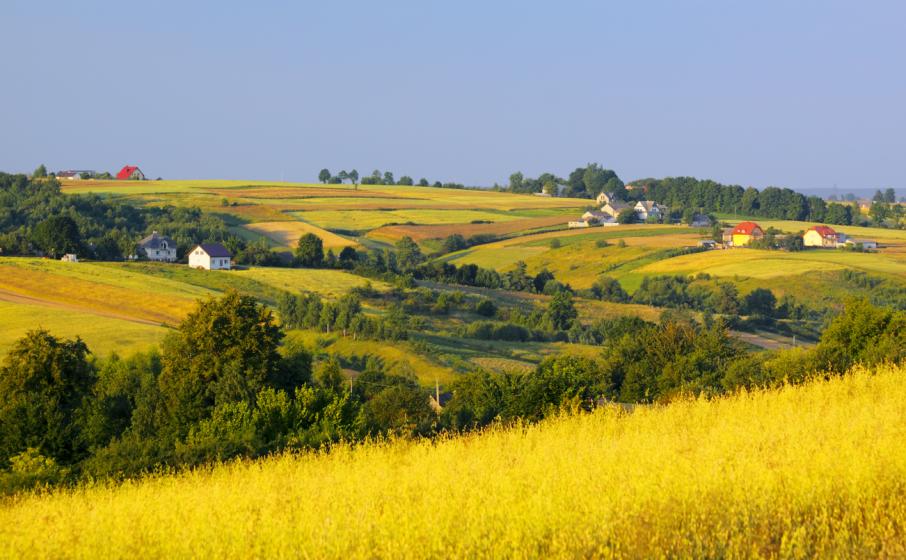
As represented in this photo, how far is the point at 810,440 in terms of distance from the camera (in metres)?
10.9

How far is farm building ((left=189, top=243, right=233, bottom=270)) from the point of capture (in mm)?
95500

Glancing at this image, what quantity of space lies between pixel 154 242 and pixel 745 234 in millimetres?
76432

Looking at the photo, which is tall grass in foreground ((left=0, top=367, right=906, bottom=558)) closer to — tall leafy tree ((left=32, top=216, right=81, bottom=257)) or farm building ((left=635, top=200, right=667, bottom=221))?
tall leafy tree ((left=32, top=216, right=81, bottom=257))

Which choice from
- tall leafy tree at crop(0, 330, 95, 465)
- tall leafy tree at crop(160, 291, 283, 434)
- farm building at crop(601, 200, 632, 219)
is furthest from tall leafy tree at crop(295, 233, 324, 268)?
farm building at crop(601, 200, 632, 219)

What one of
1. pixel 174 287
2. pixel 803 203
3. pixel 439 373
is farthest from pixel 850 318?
pixel 803 203

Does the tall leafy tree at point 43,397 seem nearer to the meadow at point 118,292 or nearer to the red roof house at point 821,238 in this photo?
the meadow at point 118,292

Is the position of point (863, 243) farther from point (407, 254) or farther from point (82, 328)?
point (82, 328)

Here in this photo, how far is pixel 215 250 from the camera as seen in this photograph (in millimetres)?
96812

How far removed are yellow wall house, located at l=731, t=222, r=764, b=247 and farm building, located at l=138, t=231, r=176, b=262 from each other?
Answer: 71611 mm

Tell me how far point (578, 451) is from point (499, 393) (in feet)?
80.7

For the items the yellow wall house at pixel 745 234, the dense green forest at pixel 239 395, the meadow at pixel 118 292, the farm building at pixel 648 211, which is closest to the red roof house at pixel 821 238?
the yellow wall house at pixel 745 234

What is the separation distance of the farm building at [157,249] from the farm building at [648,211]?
295 ft

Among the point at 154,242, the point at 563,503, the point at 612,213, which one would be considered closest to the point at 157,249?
the point at 154,242

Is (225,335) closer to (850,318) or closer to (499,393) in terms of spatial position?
(499,393)
